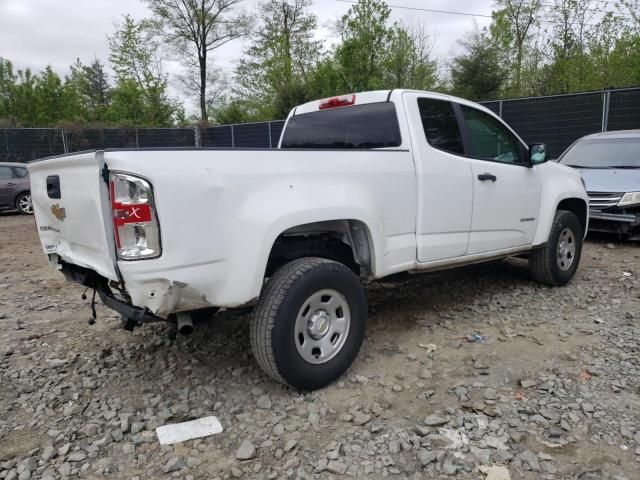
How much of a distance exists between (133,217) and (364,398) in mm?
1742

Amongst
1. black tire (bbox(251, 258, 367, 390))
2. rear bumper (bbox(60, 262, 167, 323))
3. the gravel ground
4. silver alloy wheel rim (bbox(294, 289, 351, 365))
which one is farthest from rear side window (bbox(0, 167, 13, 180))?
silver alloy wheel rim (bbox(294, 289, 351, 365))

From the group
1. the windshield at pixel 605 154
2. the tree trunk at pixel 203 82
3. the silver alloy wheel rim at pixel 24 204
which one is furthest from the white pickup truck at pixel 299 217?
the tree trunk at pixel 203 82

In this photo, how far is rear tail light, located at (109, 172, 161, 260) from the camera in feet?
8.05

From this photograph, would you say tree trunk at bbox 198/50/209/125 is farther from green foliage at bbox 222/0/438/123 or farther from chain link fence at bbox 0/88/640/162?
chain link fence at bbox 0/88/640/162

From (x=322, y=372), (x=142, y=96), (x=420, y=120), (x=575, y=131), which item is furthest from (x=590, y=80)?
(x=142, y=96)

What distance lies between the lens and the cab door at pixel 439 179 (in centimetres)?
369

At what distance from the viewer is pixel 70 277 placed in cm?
339

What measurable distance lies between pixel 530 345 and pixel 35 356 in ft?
12.4

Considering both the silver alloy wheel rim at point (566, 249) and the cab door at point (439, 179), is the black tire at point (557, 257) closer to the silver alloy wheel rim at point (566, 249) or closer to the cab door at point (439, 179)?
the silver alloy wheel rim at point (566, 249)

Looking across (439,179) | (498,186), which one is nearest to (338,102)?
(439,179)

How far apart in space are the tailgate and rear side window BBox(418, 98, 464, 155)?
93.5 inches

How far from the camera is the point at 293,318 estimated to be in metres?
2.90

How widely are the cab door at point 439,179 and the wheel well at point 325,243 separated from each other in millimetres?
498

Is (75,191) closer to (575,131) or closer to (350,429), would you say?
(350,429)
